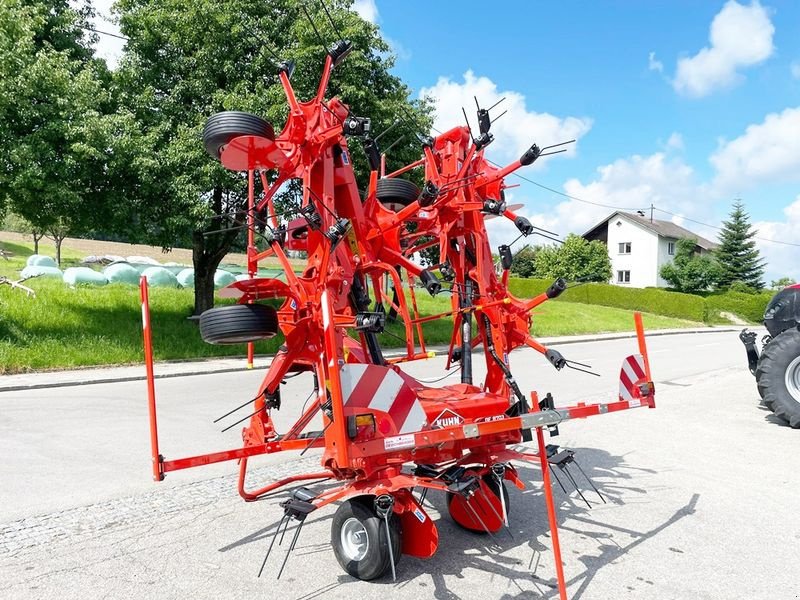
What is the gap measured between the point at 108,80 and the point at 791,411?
52.4 feet

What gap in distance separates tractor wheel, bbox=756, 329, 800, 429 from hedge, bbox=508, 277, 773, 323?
1229 inches

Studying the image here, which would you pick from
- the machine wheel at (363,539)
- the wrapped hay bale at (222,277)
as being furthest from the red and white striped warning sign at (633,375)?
the wrapped hay bale at (222,277)

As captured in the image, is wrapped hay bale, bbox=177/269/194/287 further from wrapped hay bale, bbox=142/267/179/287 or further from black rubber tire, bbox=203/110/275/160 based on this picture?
black rubber tire, bbox=203/110/275/160

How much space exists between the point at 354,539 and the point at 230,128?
9.52 ft

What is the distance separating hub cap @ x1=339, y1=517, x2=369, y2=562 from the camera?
3.88 m

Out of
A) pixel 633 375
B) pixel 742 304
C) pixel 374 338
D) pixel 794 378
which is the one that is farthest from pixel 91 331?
pixel 742 304

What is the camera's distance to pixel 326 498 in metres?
3.80

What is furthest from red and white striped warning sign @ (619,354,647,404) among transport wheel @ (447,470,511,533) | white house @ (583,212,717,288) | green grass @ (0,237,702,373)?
white house @ (583,212,717,288)

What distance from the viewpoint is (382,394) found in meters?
3.72

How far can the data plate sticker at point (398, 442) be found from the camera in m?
3.62

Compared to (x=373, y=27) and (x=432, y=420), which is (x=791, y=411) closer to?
(x=432, y=420)

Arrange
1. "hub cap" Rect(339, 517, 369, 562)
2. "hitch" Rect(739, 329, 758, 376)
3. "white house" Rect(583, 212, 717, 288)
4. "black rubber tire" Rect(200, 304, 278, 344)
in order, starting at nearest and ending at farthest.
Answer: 1. "hub cap" Rect(339, 517, 369, 562)
2. "black rubber tire" Rect(200, 304, 278, 344)
3. "hitch" Rect(739, 329, 758, 376)
4. "white house" Rect(583, 212, 717, 288)

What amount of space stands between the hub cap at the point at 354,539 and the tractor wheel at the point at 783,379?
21.8ft

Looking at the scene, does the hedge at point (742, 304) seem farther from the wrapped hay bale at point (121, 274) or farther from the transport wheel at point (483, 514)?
the transport wheel at point (483, 514)
